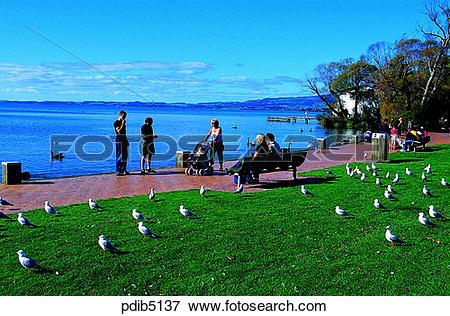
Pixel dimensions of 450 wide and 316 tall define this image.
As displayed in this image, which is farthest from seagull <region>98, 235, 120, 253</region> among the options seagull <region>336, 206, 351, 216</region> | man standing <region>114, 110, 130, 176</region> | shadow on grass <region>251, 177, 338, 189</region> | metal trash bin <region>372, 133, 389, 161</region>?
metal trash bin <region>372, 133, 389, 161</region>

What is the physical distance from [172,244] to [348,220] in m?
3.08

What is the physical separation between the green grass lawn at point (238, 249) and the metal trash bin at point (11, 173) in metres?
4.26

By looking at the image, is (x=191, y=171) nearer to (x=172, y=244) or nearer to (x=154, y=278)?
(x=172, y=244)

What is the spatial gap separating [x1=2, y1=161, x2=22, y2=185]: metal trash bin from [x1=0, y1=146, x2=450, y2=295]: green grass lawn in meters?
4.26

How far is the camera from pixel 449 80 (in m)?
41.4

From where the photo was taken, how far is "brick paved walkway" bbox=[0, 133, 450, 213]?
10.6m

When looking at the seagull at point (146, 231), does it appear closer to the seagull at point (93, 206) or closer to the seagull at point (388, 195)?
the seagull at point (93, 206)

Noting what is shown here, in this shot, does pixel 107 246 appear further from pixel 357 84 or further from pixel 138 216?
pixel 357 84

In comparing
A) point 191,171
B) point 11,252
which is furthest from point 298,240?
point 191,171

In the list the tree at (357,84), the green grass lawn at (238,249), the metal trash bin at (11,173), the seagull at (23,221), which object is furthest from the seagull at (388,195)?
the tree at (357,84)

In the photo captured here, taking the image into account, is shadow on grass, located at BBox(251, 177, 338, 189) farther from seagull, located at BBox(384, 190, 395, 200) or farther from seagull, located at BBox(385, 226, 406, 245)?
seagull, located at BBox(385, 226, 406, 245)
